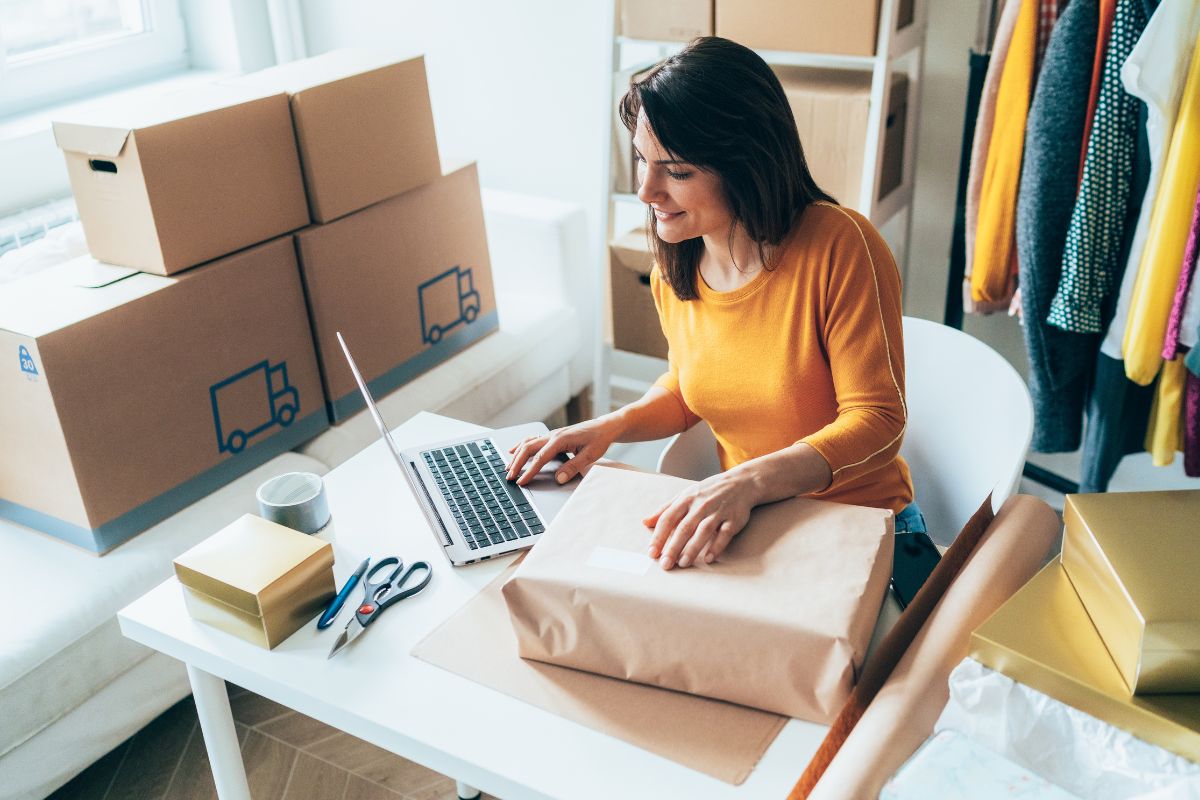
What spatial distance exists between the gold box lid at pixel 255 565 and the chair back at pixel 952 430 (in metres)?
0.59

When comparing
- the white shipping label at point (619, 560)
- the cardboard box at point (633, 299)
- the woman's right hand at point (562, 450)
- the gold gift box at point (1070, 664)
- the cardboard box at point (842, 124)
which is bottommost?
the cardboard box at point (633, 299)

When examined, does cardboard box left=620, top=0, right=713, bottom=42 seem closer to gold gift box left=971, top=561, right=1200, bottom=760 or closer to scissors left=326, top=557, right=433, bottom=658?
scissors left=326, top=557, right=433, bottom=658

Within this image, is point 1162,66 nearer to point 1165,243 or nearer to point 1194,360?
point 1165,243

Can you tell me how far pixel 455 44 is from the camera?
9.95 feet

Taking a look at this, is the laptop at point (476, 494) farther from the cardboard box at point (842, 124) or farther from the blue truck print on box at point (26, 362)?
the cardboard box at point (842, 124)

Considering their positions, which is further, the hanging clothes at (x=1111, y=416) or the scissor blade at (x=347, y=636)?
the hanging clothes at (x=1111, y=416)

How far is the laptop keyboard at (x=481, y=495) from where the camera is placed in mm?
1322

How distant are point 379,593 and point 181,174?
3.21 feet

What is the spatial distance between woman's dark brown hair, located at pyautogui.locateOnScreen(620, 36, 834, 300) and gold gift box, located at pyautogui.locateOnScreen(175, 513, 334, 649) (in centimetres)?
64

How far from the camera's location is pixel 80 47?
9.46 ft

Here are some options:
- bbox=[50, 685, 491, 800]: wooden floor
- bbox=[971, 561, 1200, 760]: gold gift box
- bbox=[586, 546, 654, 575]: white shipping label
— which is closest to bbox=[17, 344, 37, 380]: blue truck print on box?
bbox=[50, 685, 491, 800]: wooden floor

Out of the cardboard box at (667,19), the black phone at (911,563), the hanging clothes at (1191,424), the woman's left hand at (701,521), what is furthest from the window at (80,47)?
the hanging clothes at (1191,424)

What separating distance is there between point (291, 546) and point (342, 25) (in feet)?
7.87

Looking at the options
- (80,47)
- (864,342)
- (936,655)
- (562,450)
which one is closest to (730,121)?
(864,342)
